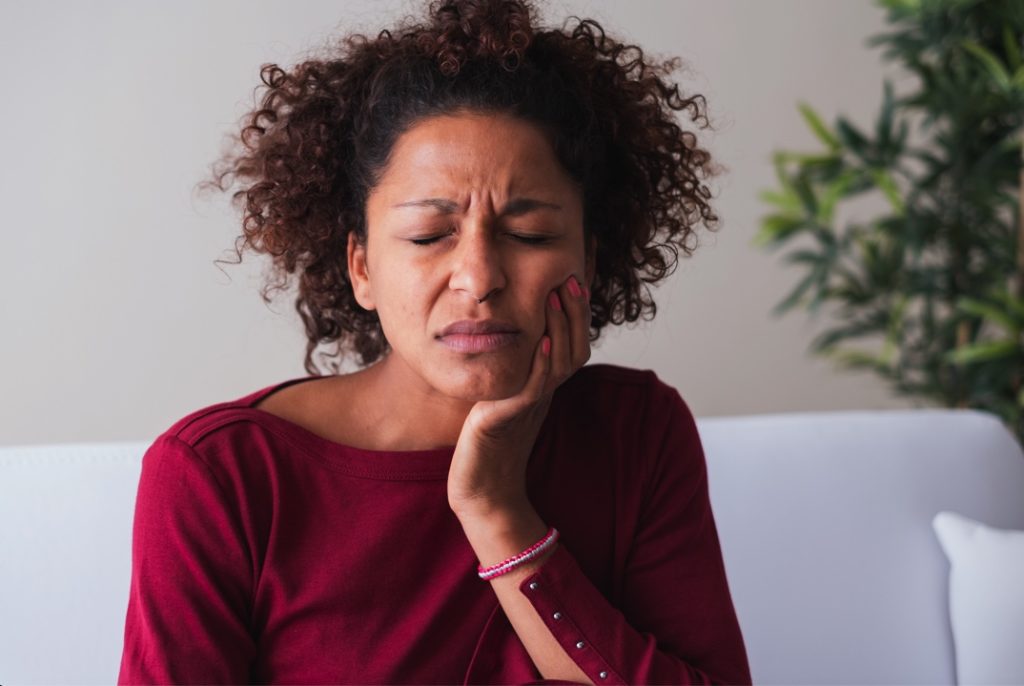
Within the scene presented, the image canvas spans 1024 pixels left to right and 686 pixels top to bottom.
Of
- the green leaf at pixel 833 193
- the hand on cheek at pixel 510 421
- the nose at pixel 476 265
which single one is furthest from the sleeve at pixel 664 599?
the green leaf at pixel 833 193

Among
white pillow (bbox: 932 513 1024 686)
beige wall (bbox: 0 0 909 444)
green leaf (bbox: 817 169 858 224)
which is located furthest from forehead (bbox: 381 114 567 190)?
green leaf (bbox: 817 169 858 224)

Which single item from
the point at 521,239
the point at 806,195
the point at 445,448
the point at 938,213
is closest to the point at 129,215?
the point at 445,448

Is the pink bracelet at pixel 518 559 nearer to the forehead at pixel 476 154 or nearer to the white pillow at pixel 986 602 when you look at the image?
the forehead at pixel 476 154

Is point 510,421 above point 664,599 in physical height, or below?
above

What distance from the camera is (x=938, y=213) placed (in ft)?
10.3

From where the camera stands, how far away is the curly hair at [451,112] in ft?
4.28

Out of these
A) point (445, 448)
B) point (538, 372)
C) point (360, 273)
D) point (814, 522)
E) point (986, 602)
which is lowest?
point (986, 602)

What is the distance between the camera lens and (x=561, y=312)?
1255 mm

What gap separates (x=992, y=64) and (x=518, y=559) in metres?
2.35

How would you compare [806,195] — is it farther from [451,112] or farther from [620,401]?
[451,112]

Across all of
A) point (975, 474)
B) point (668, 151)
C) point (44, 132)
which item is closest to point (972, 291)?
point (975, 474)

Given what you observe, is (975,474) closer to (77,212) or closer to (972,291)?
(972,291)

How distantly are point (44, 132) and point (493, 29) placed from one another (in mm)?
1515

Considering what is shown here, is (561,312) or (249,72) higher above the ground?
(249,72)
